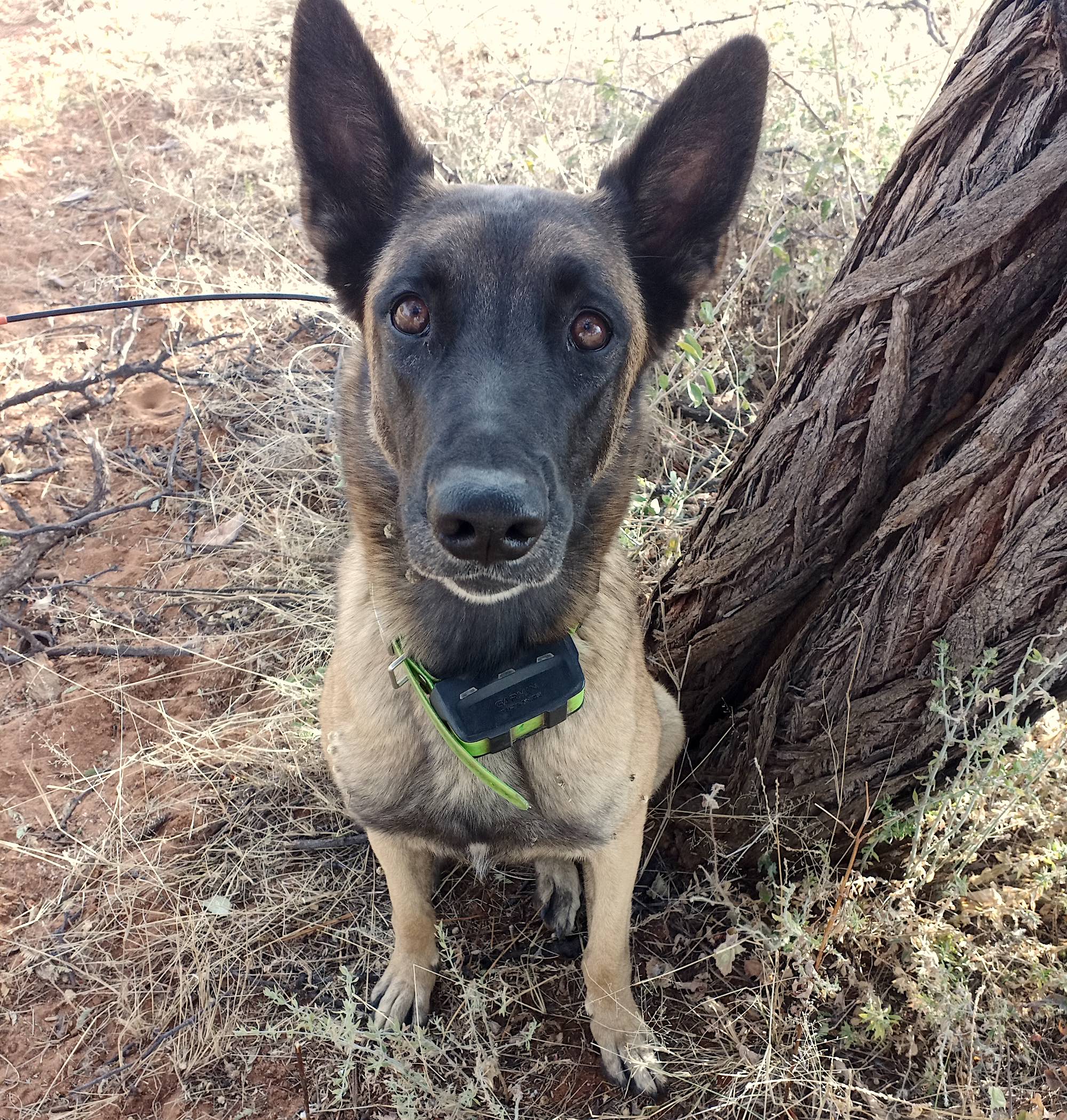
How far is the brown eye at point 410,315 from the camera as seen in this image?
2105 millimetres

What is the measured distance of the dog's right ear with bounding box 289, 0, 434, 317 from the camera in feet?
6.72

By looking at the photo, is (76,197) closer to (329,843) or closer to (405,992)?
(329,843)

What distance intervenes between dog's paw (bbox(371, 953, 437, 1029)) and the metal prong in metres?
1.02

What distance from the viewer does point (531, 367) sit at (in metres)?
1.99

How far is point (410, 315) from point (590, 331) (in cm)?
47

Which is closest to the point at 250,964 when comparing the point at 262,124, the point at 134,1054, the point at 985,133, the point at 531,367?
the point at 134,1054

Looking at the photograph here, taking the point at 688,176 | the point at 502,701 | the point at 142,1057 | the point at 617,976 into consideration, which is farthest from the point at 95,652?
the point at 688,176

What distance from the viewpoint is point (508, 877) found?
293 cm

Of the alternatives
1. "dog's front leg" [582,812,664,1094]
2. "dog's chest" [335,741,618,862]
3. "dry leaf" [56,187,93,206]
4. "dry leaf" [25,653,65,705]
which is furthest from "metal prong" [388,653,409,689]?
"dry leaf" [56,187,93,206]

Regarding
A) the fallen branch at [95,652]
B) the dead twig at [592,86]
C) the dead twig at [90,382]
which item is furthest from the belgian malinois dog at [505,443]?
the dead twig at [90,382]

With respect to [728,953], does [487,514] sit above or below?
above

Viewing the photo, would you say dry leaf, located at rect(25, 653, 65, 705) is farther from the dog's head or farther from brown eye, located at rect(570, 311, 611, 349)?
brown eye, located at rect(570, 311, 611, 349)

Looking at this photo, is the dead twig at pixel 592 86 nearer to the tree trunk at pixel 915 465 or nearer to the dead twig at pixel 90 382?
the tree trunk at pixel 915 465

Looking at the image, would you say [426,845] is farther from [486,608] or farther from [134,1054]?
[134,1054]
